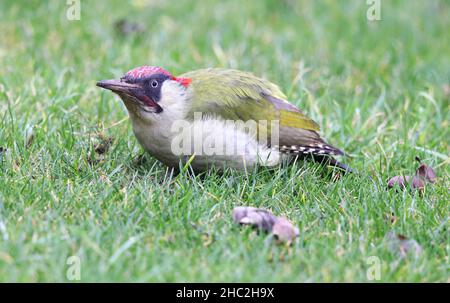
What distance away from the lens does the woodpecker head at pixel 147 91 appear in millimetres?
4270

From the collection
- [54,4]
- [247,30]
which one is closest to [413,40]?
[247,30]

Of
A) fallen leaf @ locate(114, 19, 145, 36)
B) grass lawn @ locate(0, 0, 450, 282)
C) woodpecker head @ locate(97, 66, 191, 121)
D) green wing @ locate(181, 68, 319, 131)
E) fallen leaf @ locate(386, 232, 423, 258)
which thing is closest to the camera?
grass lawn @ locate(0, 0, 450, 282)

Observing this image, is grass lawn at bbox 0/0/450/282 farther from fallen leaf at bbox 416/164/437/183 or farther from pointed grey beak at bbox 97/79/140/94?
pointed grey beak at bbox 97/79/140/94

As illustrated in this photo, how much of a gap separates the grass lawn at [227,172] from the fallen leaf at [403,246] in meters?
0.02

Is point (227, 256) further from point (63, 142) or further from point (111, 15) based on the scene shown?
point (111, 15)

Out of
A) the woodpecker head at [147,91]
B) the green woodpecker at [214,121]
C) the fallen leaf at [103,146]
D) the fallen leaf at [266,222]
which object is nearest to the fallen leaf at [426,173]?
the green woodpecker at [214,121]

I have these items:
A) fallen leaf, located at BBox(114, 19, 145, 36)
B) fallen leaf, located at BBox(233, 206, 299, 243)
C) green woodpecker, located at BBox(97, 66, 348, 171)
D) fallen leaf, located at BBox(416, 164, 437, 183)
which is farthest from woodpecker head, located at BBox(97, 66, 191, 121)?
fallen leaf, located at BBox(114, 19, 145, 36)

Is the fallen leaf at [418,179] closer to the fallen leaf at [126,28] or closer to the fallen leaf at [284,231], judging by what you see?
the fallen leaf at [284,231]

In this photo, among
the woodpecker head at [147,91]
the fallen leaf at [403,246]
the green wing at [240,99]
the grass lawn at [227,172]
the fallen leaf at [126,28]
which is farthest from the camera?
the fallen leaf at [126,28]

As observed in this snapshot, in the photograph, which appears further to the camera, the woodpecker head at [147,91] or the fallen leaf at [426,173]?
the fallen leaf at [426,173]

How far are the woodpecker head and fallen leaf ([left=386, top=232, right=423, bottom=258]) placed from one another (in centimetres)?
152

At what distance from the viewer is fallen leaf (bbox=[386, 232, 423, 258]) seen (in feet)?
11.4

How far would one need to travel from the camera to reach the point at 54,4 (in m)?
6.76

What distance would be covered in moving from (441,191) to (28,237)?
2244 mm
